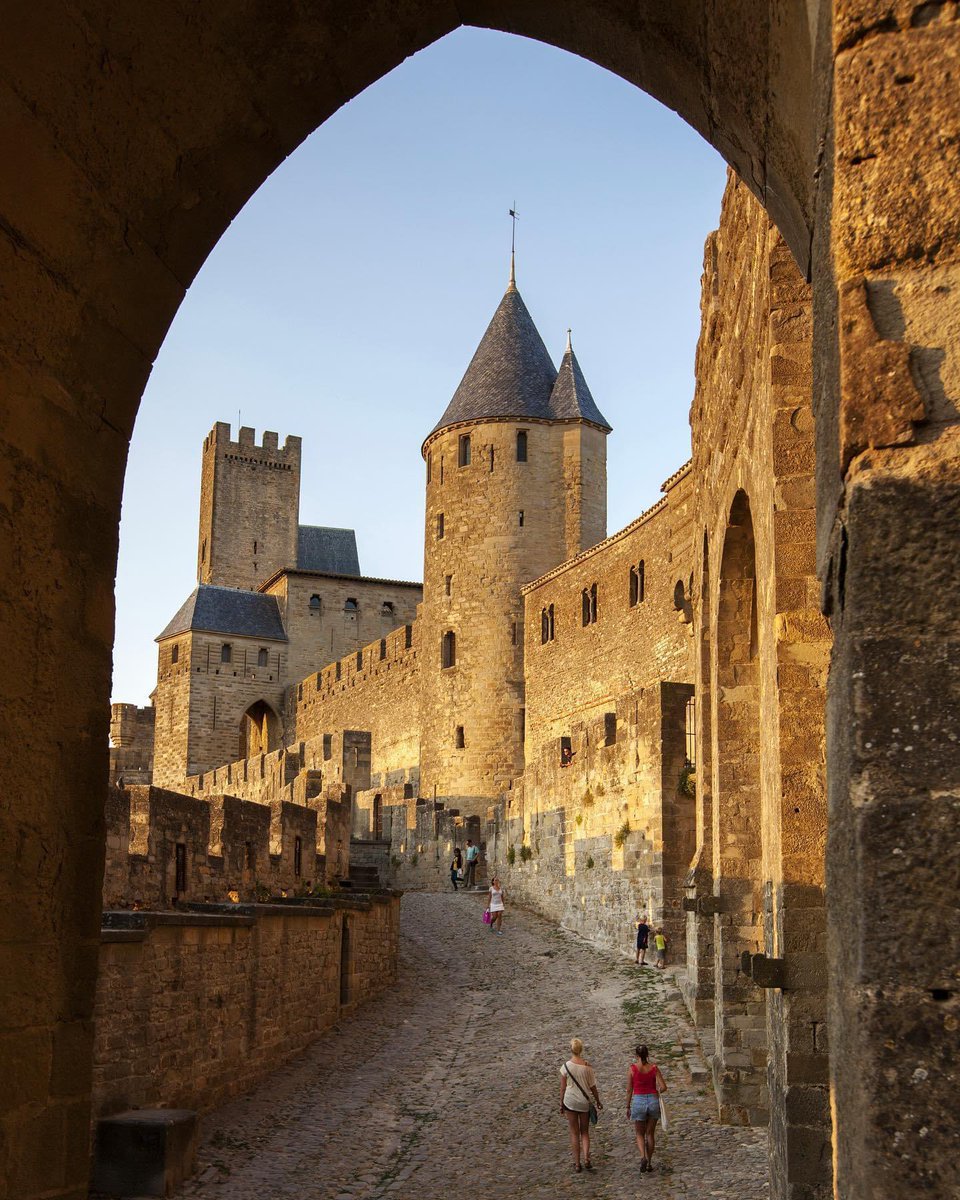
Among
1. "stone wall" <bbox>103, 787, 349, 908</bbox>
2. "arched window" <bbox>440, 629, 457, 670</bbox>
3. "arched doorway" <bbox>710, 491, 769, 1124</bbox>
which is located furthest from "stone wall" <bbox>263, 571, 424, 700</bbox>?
"arched doorway" <bbox>710, 491, 769, 1124</bbox>

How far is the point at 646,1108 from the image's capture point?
384 inches

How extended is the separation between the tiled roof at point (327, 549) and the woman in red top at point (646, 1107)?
60002mm

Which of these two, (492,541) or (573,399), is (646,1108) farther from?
(573,399)

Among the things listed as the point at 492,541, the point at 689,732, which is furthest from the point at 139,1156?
the point at 492,541

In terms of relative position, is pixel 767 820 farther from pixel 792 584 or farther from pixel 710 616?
pixel 710 616

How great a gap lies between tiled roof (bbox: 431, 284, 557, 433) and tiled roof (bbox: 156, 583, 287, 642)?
18220mm

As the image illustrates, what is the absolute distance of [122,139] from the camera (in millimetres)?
3732

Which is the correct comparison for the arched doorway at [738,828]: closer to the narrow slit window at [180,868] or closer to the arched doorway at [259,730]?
the narrow slit window at [180,868]

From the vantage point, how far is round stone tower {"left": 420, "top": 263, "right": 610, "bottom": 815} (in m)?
37.0

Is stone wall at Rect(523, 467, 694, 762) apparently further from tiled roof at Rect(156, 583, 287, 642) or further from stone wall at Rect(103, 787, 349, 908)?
tiled roof at Rect(156, 583, 287, 642)

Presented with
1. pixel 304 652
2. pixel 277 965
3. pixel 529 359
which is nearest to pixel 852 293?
pixel 277 965

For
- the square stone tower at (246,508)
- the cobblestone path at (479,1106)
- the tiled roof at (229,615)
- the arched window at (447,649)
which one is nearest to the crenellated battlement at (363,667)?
the arched window at (447,649)

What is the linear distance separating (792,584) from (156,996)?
6013 millimetres

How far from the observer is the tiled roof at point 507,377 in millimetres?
39000
